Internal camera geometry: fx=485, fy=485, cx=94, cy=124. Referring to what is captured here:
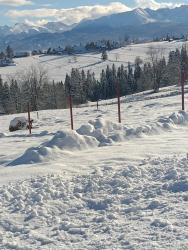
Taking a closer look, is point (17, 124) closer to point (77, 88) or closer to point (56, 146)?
point (56, 146)

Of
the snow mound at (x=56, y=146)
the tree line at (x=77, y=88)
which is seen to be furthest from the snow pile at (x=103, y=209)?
the tree line at (x=77, y=88)

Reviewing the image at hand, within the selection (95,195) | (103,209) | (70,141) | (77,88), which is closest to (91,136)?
(70,141)

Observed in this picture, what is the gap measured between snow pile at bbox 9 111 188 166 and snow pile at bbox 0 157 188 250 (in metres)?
2.07

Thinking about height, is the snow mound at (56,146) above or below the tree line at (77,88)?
above

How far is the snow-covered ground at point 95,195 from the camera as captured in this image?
7320mm

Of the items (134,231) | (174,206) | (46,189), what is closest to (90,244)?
(134,231)

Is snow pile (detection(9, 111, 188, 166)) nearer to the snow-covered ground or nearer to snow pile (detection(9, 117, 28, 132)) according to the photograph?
the snow-covered ground

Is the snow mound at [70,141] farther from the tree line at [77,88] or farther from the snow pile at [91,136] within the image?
the tree line at [77,88]

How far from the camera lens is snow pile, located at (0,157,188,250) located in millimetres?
7234

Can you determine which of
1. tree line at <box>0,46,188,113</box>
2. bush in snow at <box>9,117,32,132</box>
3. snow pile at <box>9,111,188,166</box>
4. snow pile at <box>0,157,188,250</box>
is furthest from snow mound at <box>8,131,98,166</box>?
tree line at <box>0,46,188,113</box>

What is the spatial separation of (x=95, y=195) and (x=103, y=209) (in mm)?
658

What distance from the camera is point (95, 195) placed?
9.11 meters

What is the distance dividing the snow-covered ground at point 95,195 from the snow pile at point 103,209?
14mm

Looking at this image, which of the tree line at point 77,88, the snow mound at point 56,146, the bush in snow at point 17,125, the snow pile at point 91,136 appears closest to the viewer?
the snow mound at point 56,146
